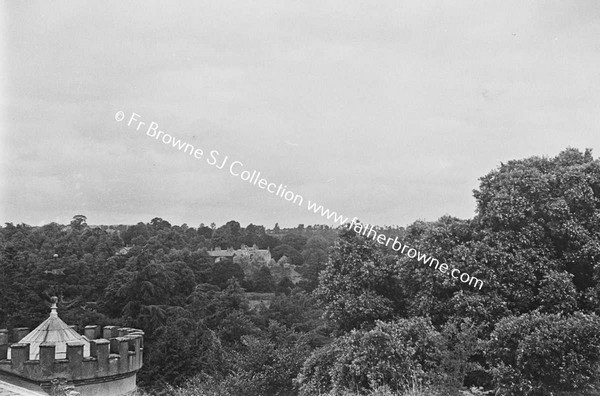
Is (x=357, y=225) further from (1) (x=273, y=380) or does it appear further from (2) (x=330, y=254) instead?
(1) (x=273, y=380)

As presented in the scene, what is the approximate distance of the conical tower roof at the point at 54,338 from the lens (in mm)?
13461

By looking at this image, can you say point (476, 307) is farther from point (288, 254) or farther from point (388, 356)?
point (288, 254)

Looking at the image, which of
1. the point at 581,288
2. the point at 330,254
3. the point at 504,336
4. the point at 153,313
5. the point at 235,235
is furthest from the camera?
the point at 235,235

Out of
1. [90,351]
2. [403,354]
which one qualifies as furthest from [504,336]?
[90,351]

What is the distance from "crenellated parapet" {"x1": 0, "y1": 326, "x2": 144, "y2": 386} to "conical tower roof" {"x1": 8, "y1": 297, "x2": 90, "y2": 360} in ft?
1.08

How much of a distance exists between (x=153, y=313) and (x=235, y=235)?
77.8 metres

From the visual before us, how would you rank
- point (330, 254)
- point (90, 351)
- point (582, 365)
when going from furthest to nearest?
point (330, 254) → point (90, 351) → point (582, 365)

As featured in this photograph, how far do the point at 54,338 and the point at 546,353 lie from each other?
11.3 metres

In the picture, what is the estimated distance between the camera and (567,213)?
1430 cm

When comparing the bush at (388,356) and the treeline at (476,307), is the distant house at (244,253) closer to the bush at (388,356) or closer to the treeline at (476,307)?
the treeline at (476,307)

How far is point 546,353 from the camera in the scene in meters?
12.0

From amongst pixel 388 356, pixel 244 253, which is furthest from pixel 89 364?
pixel 244 253

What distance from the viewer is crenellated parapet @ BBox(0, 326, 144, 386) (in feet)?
41.4

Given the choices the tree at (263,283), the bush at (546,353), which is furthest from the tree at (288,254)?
the bush at (546,353)
